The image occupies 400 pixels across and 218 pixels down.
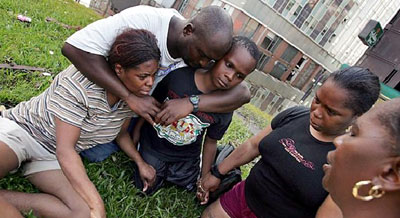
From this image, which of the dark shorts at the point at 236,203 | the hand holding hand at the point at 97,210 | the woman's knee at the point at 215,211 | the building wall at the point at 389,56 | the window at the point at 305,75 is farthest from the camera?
the window at the point at 305,75

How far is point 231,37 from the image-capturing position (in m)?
1.90

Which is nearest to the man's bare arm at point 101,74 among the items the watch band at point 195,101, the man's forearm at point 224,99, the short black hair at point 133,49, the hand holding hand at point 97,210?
the short black hair at point 133,49

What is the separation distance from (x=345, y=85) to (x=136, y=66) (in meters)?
1.31

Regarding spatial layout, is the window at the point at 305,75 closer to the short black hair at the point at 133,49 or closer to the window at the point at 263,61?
the window at the point at 263,61

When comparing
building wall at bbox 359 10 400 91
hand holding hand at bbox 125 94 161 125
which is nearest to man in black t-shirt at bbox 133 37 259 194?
hand holding hand at bbox 125 94 161 125

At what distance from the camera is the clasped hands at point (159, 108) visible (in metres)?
1.83

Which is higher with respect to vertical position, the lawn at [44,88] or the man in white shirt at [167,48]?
the man in white shirt at [167,48]

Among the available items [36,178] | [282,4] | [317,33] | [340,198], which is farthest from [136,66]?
[317,33]

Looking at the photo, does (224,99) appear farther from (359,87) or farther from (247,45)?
(359,87)

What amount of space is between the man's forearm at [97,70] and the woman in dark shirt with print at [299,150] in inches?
46.5

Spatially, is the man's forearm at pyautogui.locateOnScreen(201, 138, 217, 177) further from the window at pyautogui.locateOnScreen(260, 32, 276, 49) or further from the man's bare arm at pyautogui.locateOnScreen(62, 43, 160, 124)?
the window at pyautogui.locateOnScreen(260, 32, 276, 49)

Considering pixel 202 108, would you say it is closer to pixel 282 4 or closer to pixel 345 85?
pixel 345 85

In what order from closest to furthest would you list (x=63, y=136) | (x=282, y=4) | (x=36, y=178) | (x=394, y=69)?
(x=63, y=136)
(x=36, y=178)
(x=394, y=69)
(x=282, y=4)

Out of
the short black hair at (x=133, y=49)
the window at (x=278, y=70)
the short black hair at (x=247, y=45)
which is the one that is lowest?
the window at (x=278, y=70)
